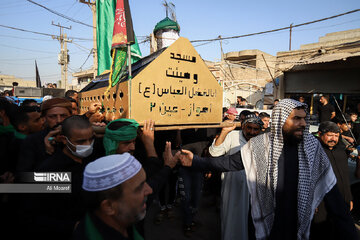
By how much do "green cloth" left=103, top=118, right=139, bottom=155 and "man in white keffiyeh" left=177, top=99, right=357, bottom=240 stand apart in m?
1.21

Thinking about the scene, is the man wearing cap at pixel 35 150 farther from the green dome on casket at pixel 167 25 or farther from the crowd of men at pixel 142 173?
the green dome on casket at pixel 167 25

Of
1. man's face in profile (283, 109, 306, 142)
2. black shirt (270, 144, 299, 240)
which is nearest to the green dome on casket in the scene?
man's face in profile (283, 109, 306, 142)

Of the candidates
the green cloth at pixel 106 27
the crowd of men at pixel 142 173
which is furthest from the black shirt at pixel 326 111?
the green cloth at pixel 106 27

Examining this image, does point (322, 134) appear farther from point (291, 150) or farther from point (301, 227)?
point (301, 227)

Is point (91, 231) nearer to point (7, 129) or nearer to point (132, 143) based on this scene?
point (132, 143)

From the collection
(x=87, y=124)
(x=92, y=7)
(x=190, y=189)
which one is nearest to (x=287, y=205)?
(x=190, y=189)

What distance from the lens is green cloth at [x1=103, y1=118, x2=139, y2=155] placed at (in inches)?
65.5

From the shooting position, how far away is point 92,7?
29.6 feet

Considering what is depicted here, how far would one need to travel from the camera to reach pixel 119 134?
5.43 ft

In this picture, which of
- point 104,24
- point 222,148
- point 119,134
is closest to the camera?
point 119,134

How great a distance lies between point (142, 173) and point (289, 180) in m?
1.50

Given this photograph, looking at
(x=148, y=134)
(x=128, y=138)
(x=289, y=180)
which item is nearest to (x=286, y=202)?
(x=289, y=180)

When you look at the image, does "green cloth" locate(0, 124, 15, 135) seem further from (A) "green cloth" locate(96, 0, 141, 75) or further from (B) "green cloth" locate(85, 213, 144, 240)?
(A) "green cloth" locate(96, 0, 141, 75)

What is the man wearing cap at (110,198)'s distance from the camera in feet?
3.20
